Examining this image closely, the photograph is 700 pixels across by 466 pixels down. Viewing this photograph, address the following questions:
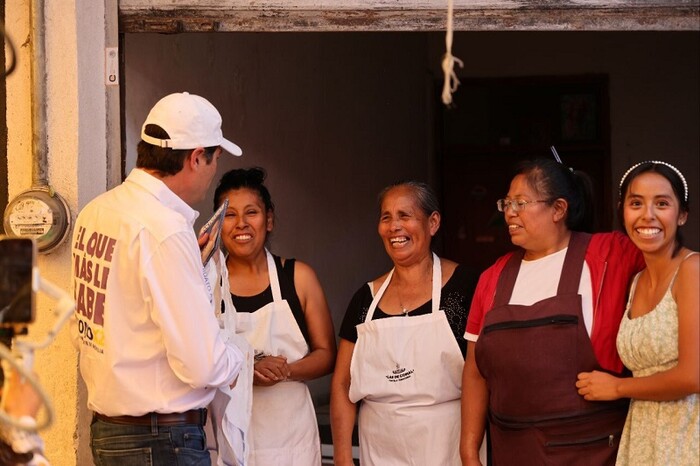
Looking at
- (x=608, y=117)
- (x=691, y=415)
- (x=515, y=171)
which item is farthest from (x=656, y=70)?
(x=691, y=415)

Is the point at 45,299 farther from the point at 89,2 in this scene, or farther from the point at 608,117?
the point at 608,117

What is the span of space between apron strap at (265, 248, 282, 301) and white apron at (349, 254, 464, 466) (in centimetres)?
37

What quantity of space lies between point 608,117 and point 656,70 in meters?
0.56

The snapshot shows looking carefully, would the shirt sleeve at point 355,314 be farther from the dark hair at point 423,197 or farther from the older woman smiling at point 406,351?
the dark hair at point 423,197

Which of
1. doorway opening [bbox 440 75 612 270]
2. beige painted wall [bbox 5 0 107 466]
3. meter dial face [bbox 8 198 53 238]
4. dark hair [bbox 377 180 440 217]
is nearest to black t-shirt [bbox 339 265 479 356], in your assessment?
dark hair [bbox 377 180 440 217]

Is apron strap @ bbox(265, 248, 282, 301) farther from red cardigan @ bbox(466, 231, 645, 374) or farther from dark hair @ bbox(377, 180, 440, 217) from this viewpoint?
red cardigan @ bbox(466, 231, 645, 374)

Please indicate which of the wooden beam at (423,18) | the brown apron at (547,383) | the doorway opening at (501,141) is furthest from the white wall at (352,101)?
the brown apron at (547,383)

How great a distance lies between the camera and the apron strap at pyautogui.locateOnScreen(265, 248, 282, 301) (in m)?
3.82

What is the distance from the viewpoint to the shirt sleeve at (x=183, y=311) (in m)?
2.76

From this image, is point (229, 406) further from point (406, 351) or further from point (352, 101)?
point (352, 101)

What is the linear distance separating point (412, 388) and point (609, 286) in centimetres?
78

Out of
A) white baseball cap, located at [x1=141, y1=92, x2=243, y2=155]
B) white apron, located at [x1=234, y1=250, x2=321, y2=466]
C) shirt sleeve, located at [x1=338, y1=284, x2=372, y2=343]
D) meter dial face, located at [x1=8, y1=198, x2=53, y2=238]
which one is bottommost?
white apron, located at [x1=234, y1=250, x2=321, y2=466]

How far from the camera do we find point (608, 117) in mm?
8992

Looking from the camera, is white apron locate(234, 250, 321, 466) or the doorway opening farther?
the doorway opening
